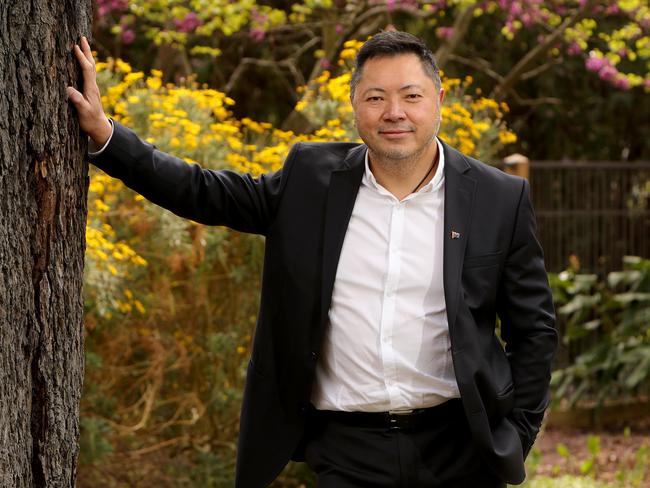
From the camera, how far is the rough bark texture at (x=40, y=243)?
256 centimetres

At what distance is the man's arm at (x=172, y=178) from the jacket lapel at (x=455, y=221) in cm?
47

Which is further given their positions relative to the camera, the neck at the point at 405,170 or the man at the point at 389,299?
the neck at the point at 405,170

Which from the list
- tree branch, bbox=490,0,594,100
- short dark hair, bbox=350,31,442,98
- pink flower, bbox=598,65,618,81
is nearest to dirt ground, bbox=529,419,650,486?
pink flower, bbox=598,65,618,81

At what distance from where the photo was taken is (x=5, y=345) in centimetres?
257

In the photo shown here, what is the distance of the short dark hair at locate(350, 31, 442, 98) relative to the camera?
3.23 m

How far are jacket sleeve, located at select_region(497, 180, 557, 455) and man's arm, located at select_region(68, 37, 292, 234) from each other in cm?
71

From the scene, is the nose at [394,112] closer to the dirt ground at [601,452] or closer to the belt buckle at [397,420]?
the belt buckle at [397,420]

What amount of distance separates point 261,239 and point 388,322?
2829mm

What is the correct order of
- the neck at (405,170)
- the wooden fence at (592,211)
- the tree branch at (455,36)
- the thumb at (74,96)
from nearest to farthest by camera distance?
the thumb at (74,96) → the neck at (405,170) → the wooden fence at (592,211) → the tree branch at (455,36)

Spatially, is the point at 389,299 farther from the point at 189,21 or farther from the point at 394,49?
the point at 189,21

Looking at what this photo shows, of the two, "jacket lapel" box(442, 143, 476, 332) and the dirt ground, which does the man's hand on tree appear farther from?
the dirt ground

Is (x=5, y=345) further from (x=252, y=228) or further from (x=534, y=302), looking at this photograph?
(x=534, y=302)

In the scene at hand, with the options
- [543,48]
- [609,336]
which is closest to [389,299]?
[609,336]

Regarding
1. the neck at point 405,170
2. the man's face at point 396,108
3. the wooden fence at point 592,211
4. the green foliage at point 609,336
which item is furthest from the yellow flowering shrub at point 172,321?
the wooden fence at point 592,211
